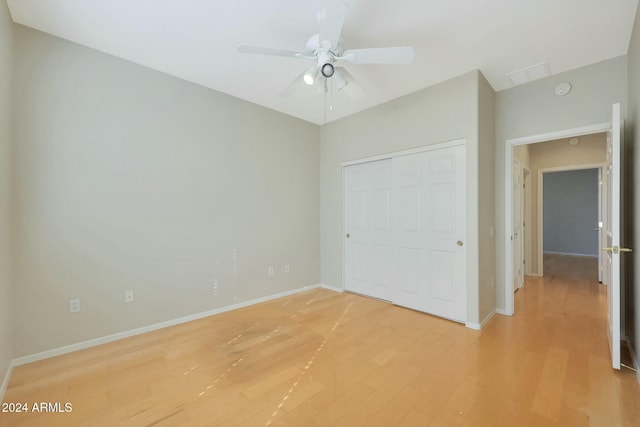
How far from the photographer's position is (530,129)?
3.11 m

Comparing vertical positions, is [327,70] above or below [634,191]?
above

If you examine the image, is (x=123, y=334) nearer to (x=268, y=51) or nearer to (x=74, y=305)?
(x=74, y=305)

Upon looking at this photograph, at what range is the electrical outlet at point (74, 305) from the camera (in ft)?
8.03

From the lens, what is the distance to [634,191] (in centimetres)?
225

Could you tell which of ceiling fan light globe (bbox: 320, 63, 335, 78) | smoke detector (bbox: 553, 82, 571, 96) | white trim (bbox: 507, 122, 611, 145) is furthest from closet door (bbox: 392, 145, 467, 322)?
ceiling fan light globe (bbox: 320, 63, 335, 78)

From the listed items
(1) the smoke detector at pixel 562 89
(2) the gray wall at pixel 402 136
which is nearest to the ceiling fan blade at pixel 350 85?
(2) the gray wall at pixel 402 136

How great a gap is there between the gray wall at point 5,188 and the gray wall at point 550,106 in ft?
15.4

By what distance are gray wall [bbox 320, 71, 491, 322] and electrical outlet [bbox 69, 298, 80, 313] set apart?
10.2ft

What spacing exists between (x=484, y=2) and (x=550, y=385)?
2.80 meters

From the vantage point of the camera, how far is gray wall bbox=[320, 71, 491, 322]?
2.92m

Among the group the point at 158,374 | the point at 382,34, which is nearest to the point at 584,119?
the point at 382,34

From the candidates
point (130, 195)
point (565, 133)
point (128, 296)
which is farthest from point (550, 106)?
point (128, 296)

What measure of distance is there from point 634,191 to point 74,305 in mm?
4956

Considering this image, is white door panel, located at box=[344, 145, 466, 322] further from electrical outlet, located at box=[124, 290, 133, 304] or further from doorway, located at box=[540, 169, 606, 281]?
doorway, located at box=[540, 169, 606, 281]
